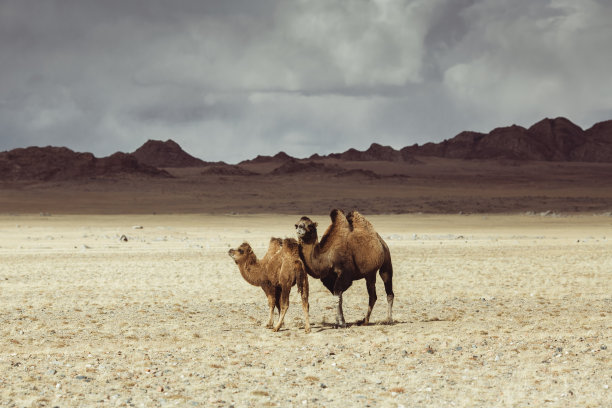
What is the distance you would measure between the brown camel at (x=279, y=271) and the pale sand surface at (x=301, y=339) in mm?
492

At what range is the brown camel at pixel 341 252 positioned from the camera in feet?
30.8

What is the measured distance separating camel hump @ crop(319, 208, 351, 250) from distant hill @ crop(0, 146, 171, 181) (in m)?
119

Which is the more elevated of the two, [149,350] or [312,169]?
[312,169]

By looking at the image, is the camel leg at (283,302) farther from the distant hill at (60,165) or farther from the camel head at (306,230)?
the distant hill at (60,165)

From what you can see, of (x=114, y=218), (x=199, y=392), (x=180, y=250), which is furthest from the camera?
(x=114, y=218)

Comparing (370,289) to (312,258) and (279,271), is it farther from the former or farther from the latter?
(279,271)

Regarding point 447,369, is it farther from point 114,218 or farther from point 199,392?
point 114,218

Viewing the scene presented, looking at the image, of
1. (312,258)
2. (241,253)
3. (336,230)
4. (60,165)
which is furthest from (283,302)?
(60,165)

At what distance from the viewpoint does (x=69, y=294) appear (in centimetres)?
1362

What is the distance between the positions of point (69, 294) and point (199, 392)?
7.70 meters

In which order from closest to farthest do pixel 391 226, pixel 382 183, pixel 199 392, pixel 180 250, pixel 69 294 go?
pixel 199 392 → pixel 69 294 → pixel 180 250 → pixel 391 226 → pixel 382 183

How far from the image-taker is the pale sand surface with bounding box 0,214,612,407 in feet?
21.9

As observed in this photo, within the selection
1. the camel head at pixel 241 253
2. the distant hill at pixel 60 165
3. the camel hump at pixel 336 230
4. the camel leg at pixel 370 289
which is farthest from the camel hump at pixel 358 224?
the distant hill at pixel 60 165

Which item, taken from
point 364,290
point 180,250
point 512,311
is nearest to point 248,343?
point 512,311
